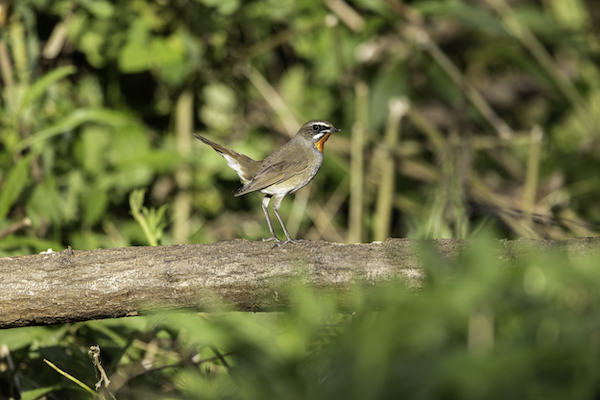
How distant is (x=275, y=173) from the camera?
11.7ft

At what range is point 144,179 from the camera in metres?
5.44

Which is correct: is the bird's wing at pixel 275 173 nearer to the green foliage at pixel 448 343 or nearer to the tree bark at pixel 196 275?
the tree bark at pixel 196 275

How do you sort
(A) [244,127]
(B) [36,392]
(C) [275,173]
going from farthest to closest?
(A) [244,127] → (C) [275,173] → (B) [36,392]

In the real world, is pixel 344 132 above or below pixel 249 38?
below

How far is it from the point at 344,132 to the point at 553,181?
260cm

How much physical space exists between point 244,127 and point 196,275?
4.29 m

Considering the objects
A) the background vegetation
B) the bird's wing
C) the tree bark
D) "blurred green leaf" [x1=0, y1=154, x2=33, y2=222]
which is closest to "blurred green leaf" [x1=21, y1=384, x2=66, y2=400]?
the background vegetation

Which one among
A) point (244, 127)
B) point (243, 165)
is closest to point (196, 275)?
point (243, 165)

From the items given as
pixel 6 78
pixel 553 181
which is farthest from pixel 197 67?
pixel 553 181

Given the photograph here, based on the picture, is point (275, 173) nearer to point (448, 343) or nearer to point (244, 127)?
point (448, 343)

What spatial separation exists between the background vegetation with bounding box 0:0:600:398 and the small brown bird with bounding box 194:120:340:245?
1.87 ft

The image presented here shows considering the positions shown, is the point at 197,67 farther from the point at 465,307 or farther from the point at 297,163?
the point at 465,307

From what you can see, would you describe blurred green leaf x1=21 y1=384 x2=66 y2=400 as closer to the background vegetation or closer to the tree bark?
the background vegetation

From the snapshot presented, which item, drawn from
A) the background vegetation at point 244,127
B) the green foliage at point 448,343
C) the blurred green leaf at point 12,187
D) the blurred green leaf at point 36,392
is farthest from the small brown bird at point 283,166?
the green foliage at point 448,343
